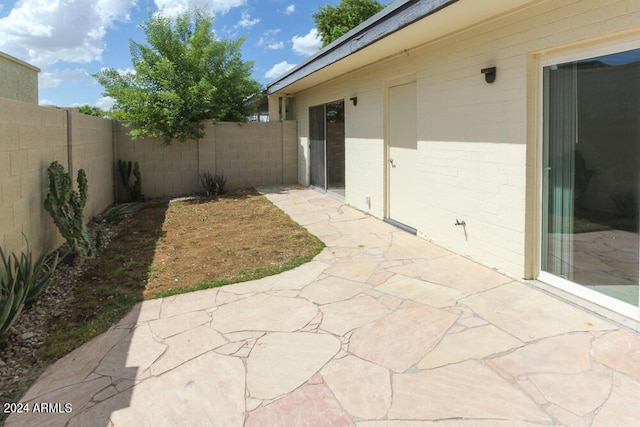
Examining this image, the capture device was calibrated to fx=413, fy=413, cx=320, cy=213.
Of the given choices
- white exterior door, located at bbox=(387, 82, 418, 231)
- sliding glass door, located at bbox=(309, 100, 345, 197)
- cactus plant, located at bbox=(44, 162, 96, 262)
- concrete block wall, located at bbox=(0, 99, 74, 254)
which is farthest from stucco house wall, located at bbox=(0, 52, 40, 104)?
white exterior door, located at bbox=(387, 82, 418, 231)

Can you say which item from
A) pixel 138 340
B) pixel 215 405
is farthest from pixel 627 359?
pixel 138 340

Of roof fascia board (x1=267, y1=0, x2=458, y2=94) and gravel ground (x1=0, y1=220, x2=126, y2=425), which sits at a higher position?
roof fascia board (x1=267, y1=0, x2=458, y2=94)

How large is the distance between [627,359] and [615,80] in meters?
2.14

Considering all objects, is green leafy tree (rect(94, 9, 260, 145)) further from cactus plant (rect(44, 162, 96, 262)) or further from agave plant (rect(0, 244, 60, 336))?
agave plant (rect(0, 244, 60, 336))

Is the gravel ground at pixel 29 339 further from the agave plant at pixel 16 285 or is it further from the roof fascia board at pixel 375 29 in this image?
the roof fascia board at pixel 375 29

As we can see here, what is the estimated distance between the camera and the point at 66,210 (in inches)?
197

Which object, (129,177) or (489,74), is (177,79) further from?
(489,74)

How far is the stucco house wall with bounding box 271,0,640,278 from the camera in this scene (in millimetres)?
3639

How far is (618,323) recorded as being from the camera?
321 centimetres

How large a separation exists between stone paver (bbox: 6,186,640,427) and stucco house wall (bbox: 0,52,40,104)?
649 centimetres

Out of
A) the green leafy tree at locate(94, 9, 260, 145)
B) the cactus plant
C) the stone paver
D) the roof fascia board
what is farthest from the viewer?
the green leafy tree at locate(94, 9, 260, 145)

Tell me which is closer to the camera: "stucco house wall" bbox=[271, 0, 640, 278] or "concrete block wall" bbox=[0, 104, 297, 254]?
"stucco house wall" bbox=[271, 0, 640, 278]

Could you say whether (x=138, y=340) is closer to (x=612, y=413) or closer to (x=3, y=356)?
(x=3, y=356)

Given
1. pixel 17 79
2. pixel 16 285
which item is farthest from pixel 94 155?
pixel 16 285
